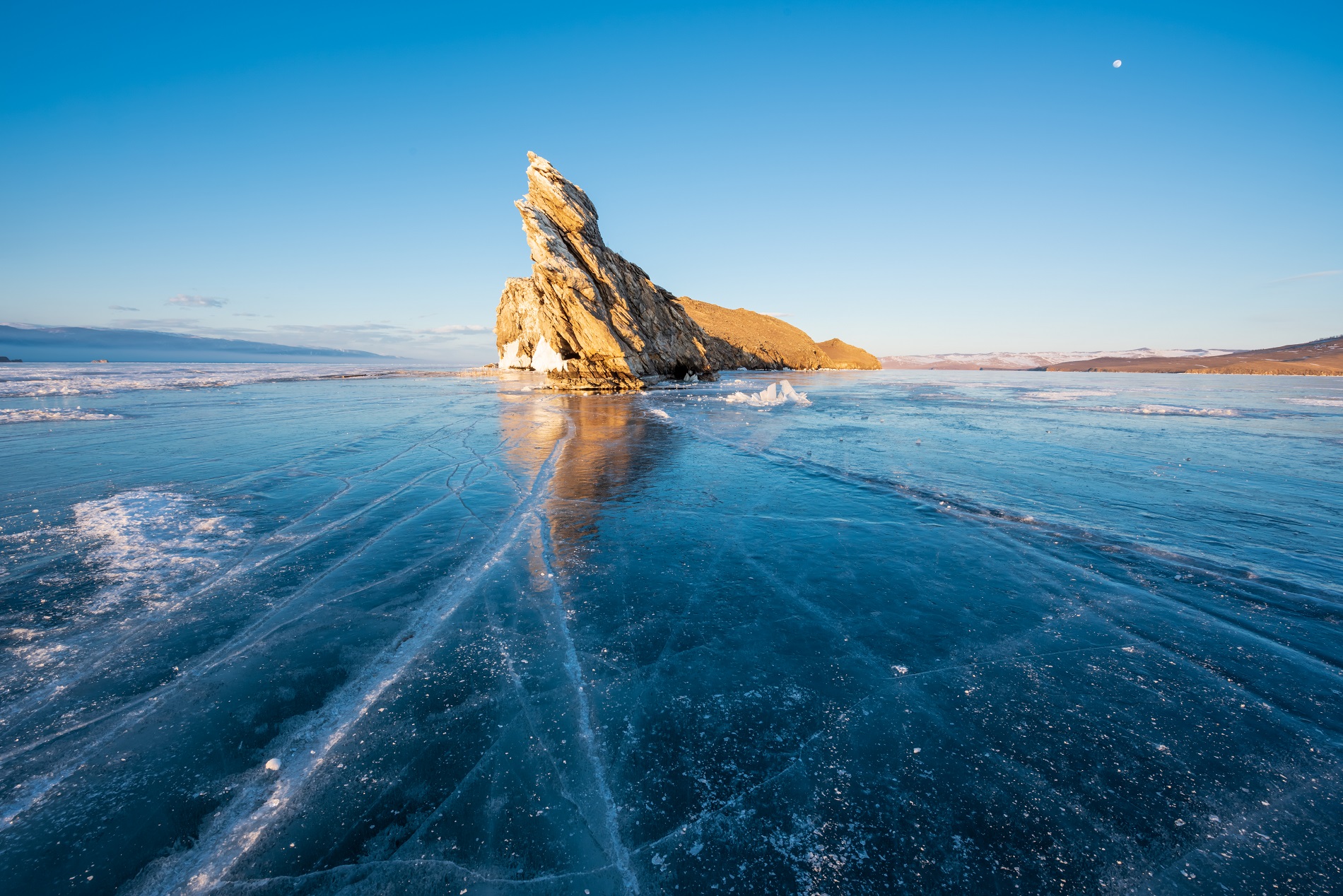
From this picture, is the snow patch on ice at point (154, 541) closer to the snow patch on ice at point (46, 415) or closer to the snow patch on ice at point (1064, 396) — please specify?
the snow patch on ice at point (46, 415)

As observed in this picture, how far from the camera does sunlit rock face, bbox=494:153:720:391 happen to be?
3244 cm

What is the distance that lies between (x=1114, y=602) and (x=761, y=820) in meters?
4.47

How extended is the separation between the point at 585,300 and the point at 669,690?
106 ft

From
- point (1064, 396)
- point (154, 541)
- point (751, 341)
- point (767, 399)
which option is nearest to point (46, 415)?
point (154, 541)

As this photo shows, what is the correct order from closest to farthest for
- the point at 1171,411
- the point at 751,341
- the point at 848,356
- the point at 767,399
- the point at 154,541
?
the point at 154,541 → the point at 1171,411 → the point at 767,399 → the point at 751,341 → the point at 848,356

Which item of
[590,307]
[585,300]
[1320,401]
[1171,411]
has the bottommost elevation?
[1171,411]

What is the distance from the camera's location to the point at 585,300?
33.0m

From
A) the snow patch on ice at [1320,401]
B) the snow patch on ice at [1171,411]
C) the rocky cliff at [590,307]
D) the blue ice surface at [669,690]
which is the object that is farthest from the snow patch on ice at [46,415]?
the snow patch on ice at [1320,401]

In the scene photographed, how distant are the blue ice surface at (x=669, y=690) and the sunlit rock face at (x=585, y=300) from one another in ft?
88.2

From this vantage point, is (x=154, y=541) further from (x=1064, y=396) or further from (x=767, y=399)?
(x=1064, y=396)

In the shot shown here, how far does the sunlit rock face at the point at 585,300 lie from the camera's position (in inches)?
1277

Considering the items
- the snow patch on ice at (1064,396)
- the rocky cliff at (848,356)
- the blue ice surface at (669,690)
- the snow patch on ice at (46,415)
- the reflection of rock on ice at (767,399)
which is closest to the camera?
the blue ice surface at (669,690)

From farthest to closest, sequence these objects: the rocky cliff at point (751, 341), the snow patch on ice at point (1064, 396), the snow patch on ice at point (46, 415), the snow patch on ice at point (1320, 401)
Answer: the rocky cliff at point (751, 341), the snow patch on ice at point (1064, 396), the snow patch on ice at point (1320, 401), the snow patch on ice at point (46, 415)

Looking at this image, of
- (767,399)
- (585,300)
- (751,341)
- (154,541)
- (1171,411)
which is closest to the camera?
(154,541)
